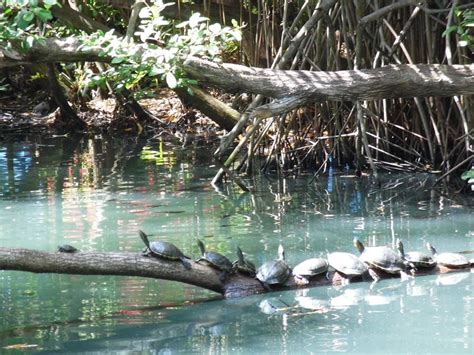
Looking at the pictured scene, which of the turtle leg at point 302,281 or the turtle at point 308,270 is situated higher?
the turtle at point 308,270

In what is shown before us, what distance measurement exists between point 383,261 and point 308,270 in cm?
47

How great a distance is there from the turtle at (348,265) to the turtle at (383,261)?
60 mm

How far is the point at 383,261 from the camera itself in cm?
545

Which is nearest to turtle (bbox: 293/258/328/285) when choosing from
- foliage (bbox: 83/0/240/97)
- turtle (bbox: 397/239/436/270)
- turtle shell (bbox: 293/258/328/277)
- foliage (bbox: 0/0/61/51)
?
turtle shell (bbox: 293/258/328/277)

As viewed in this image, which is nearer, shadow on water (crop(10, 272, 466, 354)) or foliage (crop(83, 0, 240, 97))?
shadow on water (crop(10, 272, 466, 354))

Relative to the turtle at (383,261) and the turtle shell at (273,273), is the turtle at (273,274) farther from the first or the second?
the turtle at (383,261)

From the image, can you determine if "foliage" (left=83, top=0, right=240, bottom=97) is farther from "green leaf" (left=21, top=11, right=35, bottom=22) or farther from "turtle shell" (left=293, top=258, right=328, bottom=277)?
"turtle shell" (left=293, top=258, right=328, bottom=277)

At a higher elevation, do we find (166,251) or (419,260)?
(166,251)

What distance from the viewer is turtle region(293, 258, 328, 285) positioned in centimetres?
Answer: 534

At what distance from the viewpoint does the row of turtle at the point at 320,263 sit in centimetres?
515

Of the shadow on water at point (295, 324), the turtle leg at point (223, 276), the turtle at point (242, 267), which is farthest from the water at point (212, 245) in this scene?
the turtle at point (242, 267)

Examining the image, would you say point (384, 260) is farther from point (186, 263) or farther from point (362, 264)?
point (186, 263)

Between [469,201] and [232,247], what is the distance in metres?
2.44

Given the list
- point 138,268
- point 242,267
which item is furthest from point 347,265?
point 138,268
